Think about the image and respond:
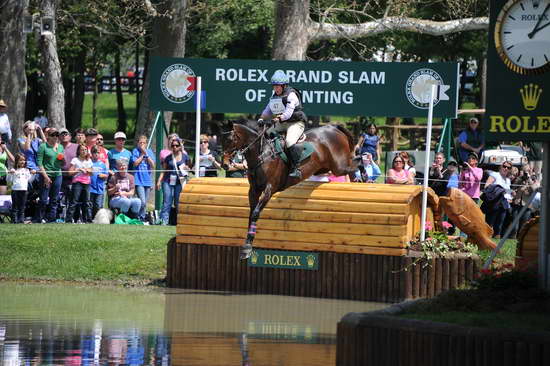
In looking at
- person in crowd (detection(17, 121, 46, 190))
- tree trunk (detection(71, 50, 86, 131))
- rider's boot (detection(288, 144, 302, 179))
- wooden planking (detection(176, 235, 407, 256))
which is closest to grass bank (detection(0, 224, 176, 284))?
wooden planking (detection(176, 235, 407, 256))

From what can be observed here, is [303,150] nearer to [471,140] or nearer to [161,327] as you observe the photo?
[161,327]

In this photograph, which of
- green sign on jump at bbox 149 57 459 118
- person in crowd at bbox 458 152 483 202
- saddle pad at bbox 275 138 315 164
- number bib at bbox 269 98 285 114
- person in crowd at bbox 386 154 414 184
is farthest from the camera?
person in crowd at bbox 458 152 483 202

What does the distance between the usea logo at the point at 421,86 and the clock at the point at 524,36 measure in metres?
8.74

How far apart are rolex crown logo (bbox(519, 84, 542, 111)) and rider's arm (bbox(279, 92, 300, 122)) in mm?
6115

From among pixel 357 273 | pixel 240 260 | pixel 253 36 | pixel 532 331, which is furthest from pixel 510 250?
pixel 253 36

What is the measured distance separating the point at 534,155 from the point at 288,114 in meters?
12.8

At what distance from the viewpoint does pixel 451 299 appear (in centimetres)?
1319

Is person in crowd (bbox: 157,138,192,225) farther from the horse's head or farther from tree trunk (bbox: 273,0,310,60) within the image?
tree trunk (bbox: 273,0,310,60)

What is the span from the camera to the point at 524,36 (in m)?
14.1

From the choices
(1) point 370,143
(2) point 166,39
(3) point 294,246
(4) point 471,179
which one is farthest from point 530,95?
(2) point 166,39

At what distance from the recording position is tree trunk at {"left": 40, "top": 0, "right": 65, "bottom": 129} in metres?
34.6

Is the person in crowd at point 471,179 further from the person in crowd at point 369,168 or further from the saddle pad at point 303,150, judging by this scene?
the saddle pad at point 303,150

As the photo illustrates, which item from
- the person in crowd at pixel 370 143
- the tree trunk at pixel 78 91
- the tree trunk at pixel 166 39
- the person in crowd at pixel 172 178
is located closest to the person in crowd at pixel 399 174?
the person in crowd at pixel 370 143

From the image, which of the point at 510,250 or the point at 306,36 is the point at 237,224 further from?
the point at 306,36
